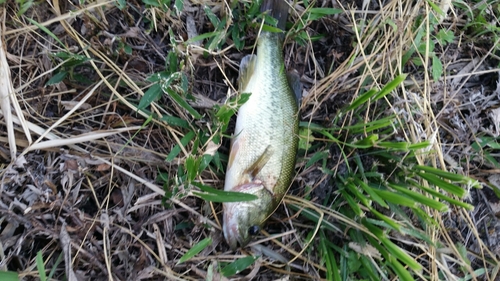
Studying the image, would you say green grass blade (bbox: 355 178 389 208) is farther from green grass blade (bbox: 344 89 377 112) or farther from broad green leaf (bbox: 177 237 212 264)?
broad green leaf (bbox: 177 237 212 264)

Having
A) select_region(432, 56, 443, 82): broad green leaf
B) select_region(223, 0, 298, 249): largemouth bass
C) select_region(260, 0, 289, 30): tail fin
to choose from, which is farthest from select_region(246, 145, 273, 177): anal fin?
select_region(432, 56, 443, 82): broad green leaf

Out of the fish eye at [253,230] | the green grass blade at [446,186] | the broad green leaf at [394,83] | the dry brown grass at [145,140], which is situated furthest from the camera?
the fish eye at [253,230]

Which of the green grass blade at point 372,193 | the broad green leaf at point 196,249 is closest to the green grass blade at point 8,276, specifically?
the broad green leaf at point 196,249

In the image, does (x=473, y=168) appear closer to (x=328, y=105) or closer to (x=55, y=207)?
(x=328, y=105)

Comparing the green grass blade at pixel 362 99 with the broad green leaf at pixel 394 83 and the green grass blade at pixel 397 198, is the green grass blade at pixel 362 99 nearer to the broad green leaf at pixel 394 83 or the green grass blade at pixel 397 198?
the broad green leaf at pixel 394 83

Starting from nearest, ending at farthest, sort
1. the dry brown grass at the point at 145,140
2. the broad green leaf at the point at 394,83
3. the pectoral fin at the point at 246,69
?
the broad green leaf at the point at 394,83 < the dry brown grass at the point at 145,140 < the pectoral fin at the point at 246,69

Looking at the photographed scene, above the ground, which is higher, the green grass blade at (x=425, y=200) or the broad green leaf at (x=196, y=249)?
the green grass blade at (x=425, y=200)

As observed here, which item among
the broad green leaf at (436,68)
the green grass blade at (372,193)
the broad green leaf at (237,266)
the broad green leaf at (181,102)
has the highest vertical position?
the broad green leaf at (436,68)

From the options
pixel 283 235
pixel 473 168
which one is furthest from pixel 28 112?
pixel 473 168
